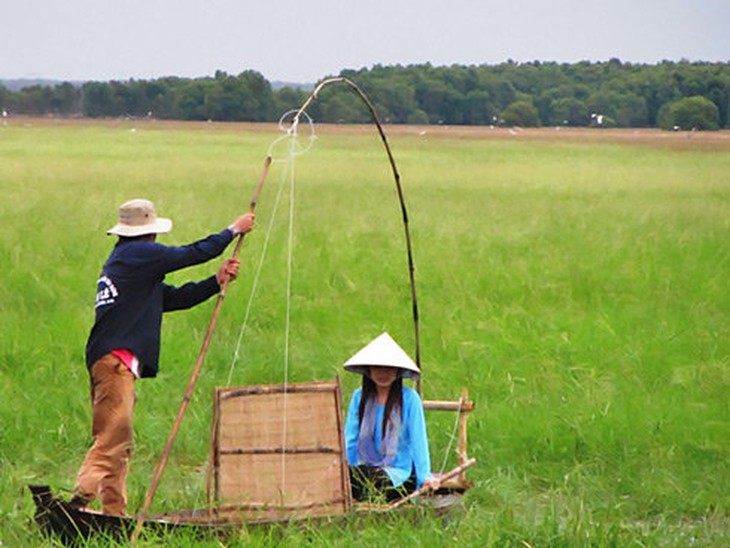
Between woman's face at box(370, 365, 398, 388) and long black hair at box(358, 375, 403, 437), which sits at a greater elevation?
woman's face at box(370, 365, 398, 388)

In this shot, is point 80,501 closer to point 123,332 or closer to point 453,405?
point 123,332

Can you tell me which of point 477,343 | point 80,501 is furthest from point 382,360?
point 477,343

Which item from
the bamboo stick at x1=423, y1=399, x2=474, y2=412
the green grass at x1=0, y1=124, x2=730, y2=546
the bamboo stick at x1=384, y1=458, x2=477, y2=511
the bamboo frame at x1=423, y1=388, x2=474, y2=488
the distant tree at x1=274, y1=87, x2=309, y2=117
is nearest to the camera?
the bamboo stick at x1=384, y1=458, x2=477, y2=511

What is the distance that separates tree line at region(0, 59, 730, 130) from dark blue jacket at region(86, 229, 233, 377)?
113 ft

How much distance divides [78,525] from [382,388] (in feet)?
4.66

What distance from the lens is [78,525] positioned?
18.7 feet

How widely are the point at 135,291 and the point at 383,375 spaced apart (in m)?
1.07

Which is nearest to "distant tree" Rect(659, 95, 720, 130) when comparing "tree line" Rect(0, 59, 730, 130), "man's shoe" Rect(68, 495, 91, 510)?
"tree line" Rect(0, 59, 730, 130)

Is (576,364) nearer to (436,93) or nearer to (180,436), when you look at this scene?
(180,436)

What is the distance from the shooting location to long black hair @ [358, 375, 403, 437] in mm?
6395

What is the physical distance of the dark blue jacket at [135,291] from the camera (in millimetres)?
6254

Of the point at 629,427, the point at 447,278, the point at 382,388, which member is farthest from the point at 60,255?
the point at 382,388

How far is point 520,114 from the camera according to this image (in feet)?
178

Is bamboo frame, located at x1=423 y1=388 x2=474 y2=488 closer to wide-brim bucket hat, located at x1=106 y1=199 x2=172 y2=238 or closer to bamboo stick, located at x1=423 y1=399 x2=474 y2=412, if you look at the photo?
bamboo stick, located at x1=423 y1=399 x2=474 y2=412
